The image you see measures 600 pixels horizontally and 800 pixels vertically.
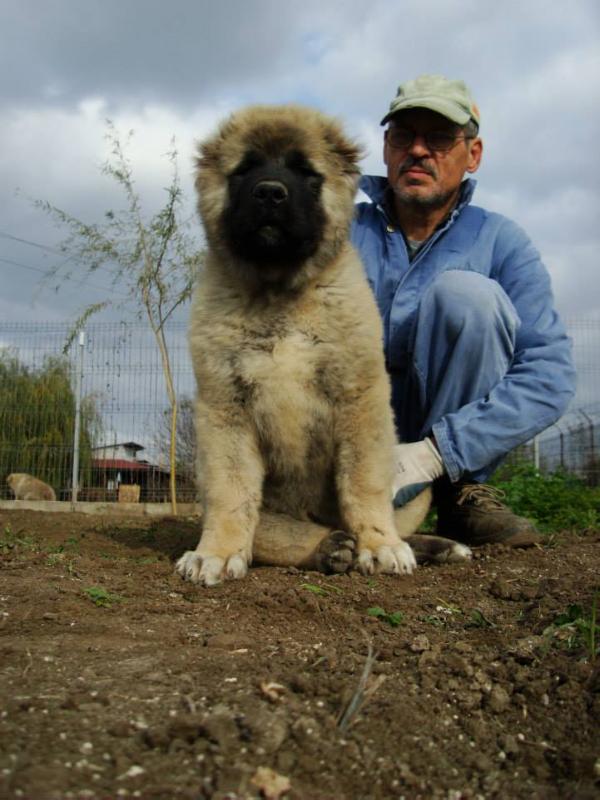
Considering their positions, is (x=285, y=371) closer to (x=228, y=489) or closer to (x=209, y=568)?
(x=228, y=489)

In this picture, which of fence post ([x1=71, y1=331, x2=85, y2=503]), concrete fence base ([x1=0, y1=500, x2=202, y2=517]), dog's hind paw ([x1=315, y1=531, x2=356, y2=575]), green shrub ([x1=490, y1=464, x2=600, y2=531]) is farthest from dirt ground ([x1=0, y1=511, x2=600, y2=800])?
fence post ([x1=71, y1=331, x2=85, y2=503])

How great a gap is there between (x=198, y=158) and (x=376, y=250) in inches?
50.0

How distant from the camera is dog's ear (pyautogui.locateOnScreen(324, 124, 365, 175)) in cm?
338

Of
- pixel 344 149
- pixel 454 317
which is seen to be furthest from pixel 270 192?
pixel 454 317

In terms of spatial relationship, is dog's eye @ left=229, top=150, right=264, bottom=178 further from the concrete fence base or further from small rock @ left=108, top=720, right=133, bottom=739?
the concrete fence base

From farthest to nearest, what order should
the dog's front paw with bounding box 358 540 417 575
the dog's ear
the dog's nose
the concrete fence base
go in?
the concrete fence base
the dog's ear
the dog's nose
the dog's front paw with bounding box 358 540 417 575

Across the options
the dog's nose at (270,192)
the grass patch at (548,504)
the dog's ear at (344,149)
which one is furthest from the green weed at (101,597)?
the grass patch at (548,504)

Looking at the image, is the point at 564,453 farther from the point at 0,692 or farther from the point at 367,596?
the point at 0,692

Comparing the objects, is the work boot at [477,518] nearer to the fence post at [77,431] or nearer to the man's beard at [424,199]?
the man's beard at [424,199]

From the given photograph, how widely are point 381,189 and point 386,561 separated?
8.18 ft

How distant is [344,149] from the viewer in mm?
3387

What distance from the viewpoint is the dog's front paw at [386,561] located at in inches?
109

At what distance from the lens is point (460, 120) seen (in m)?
4.03

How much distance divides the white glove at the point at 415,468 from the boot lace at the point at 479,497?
243 mm
